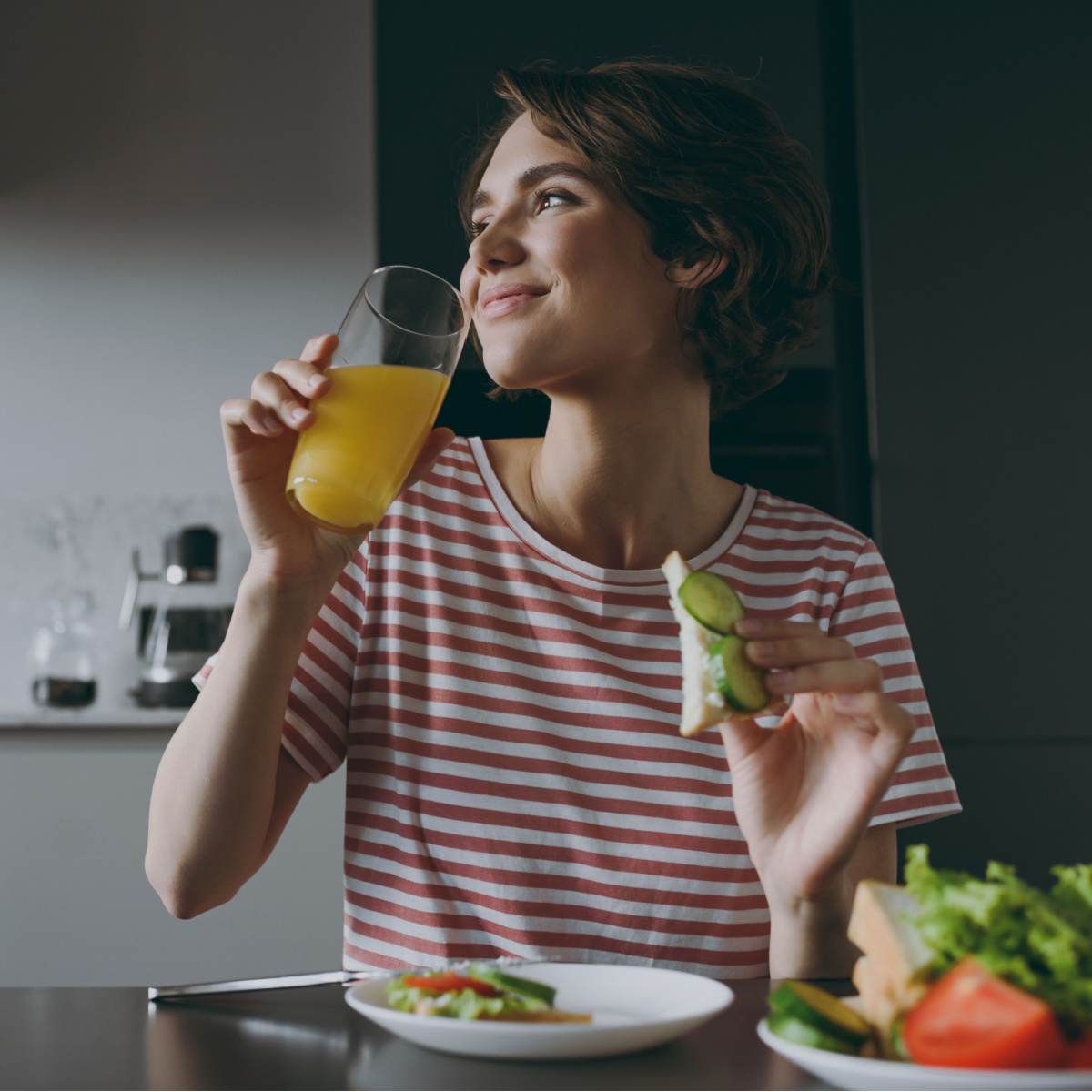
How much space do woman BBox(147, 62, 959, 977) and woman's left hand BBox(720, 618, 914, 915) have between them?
2.0 inches

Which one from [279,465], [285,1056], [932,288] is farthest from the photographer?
[932,288]

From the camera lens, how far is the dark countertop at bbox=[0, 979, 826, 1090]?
53 cm

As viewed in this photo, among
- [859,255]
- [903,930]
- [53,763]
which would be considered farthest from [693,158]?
[53,763]

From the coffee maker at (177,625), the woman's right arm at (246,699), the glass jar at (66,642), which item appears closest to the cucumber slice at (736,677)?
the woman's right arm at (246,699)

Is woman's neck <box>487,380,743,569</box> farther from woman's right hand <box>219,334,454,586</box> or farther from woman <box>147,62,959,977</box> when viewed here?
woman's right hand <box>219,334,454,586</box>

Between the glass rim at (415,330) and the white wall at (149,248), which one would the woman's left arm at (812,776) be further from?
the white wall at (149,248)

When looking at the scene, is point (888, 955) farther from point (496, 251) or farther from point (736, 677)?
point (496, 251)

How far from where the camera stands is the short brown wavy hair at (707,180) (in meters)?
1.18

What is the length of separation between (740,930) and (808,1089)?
588 millimetres

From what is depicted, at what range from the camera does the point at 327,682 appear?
3.73ft

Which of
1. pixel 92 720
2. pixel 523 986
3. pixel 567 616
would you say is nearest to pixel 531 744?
pixel 567 616

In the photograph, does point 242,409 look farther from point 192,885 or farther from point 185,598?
point 185,598

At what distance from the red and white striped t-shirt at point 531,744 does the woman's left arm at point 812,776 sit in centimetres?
18

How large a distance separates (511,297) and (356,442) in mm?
340
